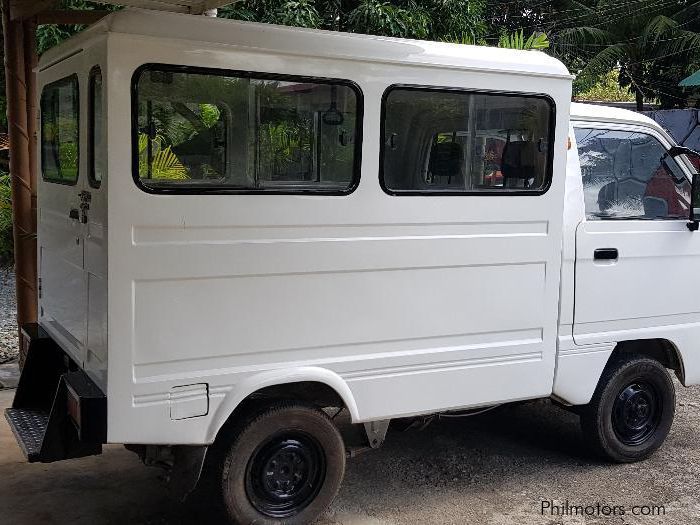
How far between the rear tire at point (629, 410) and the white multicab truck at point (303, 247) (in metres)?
0.03

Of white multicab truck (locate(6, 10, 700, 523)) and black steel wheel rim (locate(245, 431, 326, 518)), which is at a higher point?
white multicab truck (locate(6, 10, 700, 523))

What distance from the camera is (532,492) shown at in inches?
184

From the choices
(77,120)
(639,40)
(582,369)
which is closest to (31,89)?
(77,120)

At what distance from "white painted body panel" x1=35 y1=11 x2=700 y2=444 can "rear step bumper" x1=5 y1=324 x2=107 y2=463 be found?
0.07 meters

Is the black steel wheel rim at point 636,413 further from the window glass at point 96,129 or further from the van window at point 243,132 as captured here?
the window glass at point 96,129

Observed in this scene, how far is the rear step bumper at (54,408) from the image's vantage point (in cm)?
341

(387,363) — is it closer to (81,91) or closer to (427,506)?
(427,506)

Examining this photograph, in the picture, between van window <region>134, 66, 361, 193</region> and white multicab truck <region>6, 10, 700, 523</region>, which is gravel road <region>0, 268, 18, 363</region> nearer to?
white multicab truck <region>6, 10, 700, 523</region>

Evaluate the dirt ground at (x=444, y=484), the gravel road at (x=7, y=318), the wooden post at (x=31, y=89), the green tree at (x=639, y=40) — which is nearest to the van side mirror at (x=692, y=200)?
the dirt ground at (x=444, y=484)

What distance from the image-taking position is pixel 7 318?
8.71 meters

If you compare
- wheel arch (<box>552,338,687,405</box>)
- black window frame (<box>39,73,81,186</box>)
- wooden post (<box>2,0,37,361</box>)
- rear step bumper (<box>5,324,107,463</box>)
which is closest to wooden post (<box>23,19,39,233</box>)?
wooden post (<box>2,0,37,361</box>)

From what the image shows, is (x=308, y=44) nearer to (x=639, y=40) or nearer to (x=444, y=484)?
(x=444, y=484)

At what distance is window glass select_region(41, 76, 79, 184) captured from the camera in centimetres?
402

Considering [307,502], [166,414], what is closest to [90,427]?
[166,414]
